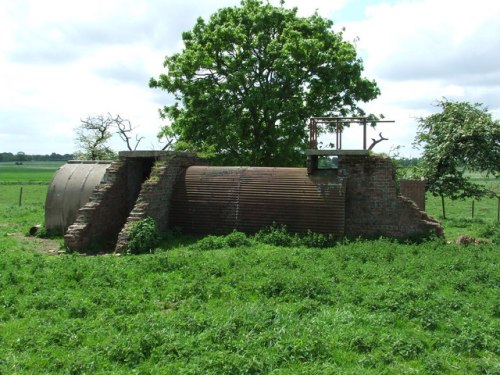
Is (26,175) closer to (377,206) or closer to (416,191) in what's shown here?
(416,191)

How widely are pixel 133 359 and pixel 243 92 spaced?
57.0ft

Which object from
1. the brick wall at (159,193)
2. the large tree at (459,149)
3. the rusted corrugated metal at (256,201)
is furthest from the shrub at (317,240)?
the large tree at (459,149)

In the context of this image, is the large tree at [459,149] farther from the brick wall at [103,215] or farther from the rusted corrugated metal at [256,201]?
the brick wall at [103,215]

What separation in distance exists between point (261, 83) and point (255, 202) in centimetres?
952

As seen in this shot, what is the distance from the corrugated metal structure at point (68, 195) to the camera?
613 inches

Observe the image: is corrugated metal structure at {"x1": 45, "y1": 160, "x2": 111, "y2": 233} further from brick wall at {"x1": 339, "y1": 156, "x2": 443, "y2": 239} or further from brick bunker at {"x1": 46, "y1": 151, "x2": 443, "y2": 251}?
brick wall at {"x1": 339, "y1": 156, "x2": 443, "y2": 239}

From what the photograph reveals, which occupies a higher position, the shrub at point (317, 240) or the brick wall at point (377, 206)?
the brick wall at point (377, 206)

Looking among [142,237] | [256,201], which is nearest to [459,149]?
[256,201]

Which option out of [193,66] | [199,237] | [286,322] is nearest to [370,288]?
[286,322]

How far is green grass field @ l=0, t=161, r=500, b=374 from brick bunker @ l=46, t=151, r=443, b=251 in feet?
7.01

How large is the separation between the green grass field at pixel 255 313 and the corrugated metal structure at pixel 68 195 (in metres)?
3.89

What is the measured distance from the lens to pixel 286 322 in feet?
23.5

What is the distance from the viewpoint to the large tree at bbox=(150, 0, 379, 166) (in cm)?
2184

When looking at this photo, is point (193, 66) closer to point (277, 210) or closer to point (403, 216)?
point (277, 210)
